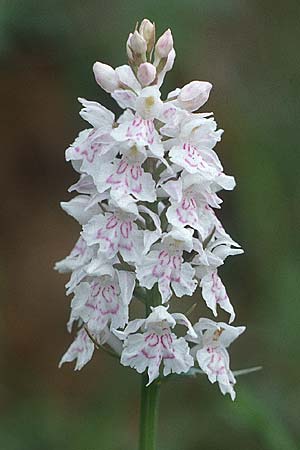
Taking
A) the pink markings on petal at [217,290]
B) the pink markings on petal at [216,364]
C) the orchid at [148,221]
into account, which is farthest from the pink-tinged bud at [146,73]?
the pink markings on petal at [216,364]

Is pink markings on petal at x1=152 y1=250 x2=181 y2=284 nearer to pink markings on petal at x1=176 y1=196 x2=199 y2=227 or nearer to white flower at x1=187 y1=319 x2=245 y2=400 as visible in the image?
pink markings on petal at x1=176 y1=196 x2=199 y2=227

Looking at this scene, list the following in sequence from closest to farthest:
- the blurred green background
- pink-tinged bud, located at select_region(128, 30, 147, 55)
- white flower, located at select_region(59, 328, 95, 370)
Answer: pink-tinged bud, located at select_region(128, 30, 147, 55) < white flower, located at select_region(59, 328, 95, 370) < the blurred green background

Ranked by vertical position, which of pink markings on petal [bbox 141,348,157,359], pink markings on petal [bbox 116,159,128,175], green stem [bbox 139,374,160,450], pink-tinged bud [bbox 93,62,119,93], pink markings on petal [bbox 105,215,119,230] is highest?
pink-tinged bud [bbox 93,62,119,93]

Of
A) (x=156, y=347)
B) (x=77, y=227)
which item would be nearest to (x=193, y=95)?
(x=156, y=347)

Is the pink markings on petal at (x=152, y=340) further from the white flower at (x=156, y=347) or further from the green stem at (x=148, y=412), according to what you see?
the green stem at (x=148, y=412)

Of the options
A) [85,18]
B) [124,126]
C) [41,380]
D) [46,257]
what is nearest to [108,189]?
[124,126]

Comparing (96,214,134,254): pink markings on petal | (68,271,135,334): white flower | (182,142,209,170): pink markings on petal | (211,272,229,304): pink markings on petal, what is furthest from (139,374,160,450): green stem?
(182,142,209,170): pink markings on petal

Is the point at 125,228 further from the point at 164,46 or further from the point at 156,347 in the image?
the point at 164,46
